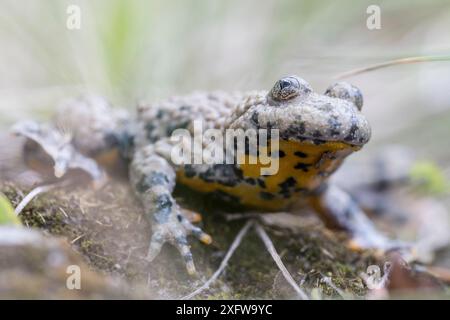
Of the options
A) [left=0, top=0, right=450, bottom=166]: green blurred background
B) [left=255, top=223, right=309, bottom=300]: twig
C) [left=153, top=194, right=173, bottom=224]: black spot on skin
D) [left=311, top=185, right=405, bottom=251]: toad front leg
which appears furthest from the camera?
[left=0, top=0, right=450, bottom=166]: green blurred background

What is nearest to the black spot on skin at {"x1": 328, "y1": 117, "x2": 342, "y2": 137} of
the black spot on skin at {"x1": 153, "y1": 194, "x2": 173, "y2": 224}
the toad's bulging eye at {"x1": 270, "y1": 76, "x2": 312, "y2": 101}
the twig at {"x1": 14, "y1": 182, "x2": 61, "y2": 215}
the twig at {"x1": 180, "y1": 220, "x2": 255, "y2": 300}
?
the toad's bulging eye at {"x1": 270, "y1": 76, "x2": 312, "y2": 101}

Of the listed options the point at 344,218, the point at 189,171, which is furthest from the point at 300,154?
the point at 344,218

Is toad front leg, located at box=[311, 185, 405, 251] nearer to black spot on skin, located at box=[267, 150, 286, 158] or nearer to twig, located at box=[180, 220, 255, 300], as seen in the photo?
twig, located at box=[180, 220, 255, 300]

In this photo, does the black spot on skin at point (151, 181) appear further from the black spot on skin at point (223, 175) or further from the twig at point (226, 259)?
the twig at point (226, 259)

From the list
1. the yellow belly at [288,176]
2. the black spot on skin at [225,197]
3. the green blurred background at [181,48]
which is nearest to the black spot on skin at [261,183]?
the yellow belly at [288,176]

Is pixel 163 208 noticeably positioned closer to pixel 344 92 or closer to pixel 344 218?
pixel 344 92

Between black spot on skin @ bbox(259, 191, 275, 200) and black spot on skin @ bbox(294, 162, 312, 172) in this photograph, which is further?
black spot on skin @ bbox(259, 191, 275, 200)
